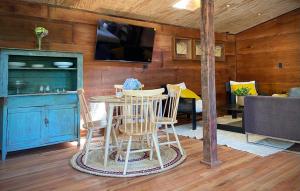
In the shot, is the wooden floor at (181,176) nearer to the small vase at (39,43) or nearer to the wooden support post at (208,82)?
the wooden support post at (208,82)

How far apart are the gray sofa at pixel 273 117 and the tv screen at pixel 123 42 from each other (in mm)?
2414

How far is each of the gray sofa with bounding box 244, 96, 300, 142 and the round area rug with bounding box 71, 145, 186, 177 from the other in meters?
1.32

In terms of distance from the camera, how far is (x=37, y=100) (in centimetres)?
360

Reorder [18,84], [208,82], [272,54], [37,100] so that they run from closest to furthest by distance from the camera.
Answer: [208,82] < [37,100] < [18,84] < [272,54]

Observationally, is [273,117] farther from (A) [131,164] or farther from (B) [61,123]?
(B) [61,123]

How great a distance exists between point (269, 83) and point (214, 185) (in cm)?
A: 520

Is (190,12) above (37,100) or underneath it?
above

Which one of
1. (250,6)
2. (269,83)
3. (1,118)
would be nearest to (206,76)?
(1,118)

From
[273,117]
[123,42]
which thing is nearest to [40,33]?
[123,42]

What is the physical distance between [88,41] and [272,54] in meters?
4.93

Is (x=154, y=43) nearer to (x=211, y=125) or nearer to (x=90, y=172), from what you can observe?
(x=211, y=125)

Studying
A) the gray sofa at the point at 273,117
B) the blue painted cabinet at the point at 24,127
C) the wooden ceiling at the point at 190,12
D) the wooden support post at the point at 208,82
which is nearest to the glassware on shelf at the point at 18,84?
the blue painted cabinet at the point at 24,127

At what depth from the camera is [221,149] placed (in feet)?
12.0

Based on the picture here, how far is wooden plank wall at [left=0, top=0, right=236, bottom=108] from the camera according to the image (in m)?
3.94
